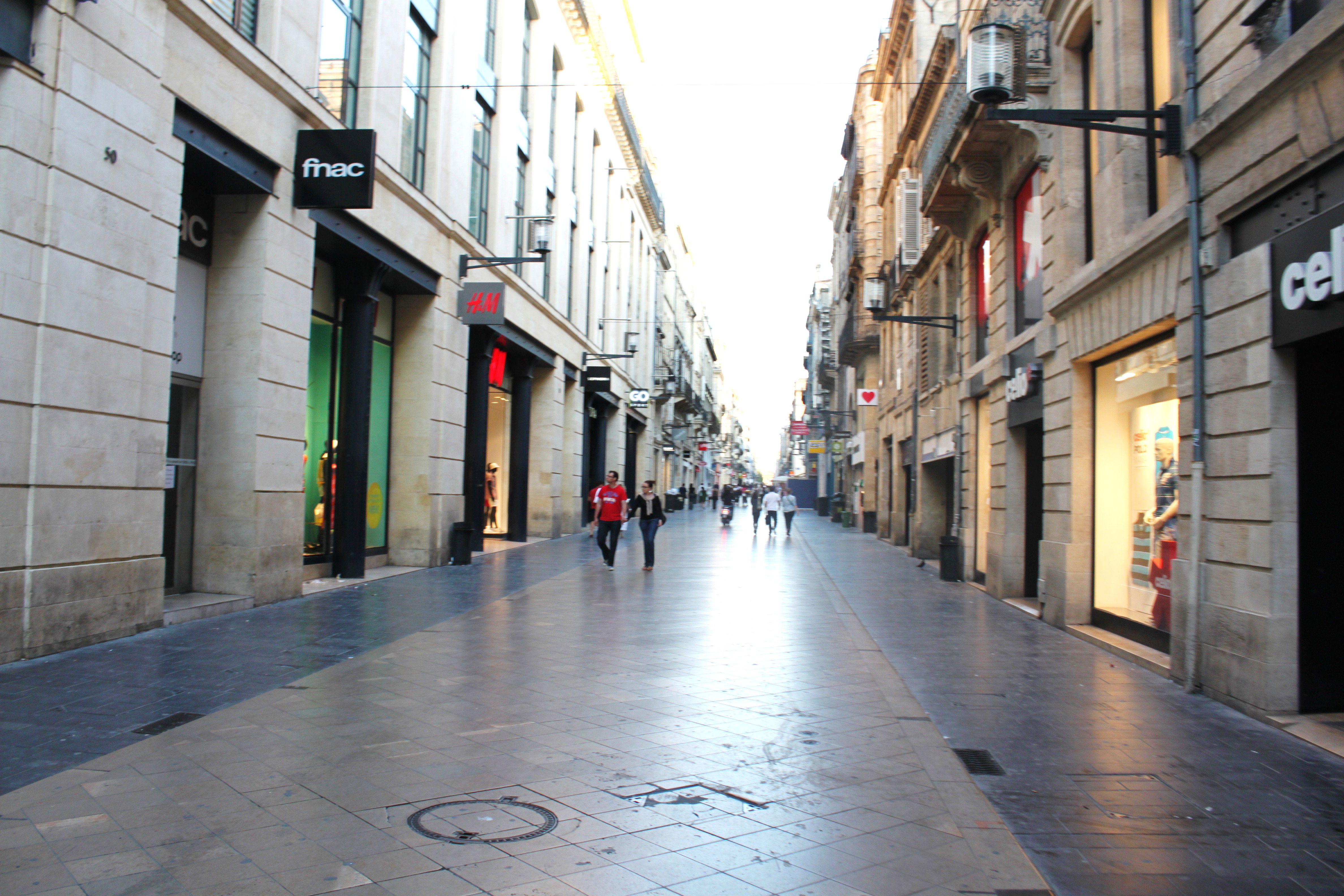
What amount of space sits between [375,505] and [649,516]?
483 cm

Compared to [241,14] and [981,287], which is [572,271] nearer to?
[981,287]

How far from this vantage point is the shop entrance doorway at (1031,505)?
42.1 feet

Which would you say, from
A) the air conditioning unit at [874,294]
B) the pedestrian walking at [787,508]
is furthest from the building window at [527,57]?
the pedestrian walking at [787,508]

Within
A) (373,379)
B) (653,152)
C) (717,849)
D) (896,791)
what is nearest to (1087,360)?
(896,791)

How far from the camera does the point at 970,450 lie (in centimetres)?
1623

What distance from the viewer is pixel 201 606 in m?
9.56

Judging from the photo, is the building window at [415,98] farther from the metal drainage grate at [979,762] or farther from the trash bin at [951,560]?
the metal drainage grate at [979,762]

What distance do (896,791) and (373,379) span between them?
12.9m

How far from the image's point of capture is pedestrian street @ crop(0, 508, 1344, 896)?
3.62 meters

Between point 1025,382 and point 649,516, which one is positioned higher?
point 1025,382

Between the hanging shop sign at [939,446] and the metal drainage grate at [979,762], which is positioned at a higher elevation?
the hanging shop sign at [939,446]

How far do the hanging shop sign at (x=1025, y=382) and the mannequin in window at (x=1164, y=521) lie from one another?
302cm

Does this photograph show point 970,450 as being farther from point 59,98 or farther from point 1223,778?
point 59,98

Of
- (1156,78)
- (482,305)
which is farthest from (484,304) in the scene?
(1156,78)
